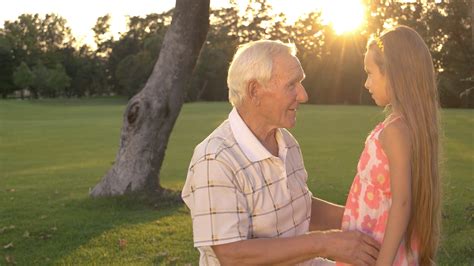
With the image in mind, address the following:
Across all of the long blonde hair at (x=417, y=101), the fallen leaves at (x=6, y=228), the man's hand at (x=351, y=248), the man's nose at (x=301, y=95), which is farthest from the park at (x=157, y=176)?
the man's nose at (x=301, y=95)

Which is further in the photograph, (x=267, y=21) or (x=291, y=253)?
(x=267, y=21)

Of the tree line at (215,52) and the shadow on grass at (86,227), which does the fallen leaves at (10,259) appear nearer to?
the shadow on grass at (86,227)

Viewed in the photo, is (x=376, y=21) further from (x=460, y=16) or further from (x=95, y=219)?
(x=95, y=219)

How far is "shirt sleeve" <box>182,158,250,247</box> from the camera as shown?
2736mm

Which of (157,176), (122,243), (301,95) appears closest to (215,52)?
(157,176)

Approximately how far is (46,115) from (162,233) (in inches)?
1651

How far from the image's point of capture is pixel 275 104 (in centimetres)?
302

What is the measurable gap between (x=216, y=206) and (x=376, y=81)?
0.84m

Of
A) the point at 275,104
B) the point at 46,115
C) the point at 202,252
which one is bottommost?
the point at 46,115

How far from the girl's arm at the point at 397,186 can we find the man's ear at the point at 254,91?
22.3 inches

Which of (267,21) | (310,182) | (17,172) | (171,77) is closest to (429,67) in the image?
(171,77)

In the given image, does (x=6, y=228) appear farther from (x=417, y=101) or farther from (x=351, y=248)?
(x=417, y=101)

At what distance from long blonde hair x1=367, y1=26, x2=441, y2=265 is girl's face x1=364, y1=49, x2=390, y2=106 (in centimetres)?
4

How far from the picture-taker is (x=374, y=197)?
2916 millimetres
